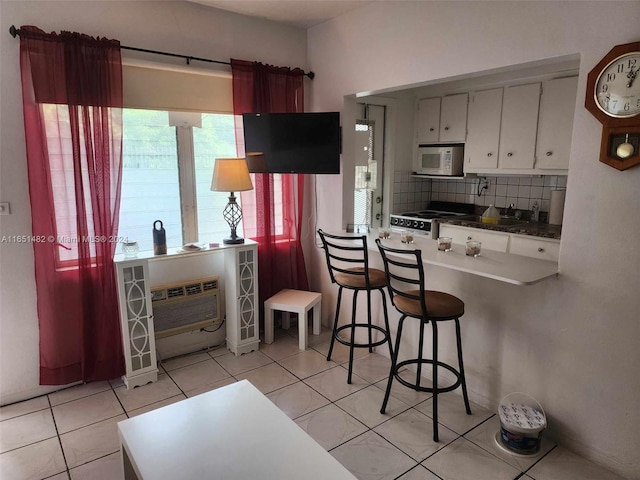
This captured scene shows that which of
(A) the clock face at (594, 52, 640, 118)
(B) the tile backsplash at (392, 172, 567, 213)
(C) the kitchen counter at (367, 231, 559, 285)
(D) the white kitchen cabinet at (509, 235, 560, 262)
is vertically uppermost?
(A) the clock face at (594, 52, 640, 118)

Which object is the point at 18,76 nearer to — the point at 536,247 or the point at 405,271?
the point at 405,271

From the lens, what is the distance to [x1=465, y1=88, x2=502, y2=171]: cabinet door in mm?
3826

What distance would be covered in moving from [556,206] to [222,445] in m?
3.39

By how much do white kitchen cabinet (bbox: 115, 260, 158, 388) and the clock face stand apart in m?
2.77

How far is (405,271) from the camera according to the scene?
293 cm

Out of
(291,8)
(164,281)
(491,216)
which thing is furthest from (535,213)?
(164,281)

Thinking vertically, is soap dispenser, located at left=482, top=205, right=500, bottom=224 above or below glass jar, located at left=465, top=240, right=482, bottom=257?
above

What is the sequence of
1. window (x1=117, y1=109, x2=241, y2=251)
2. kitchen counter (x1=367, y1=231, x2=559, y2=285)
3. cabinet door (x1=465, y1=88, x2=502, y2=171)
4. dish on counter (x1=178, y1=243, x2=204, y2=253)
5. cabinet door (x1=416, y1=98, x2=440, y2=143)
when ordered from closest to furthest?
1. kitchen counter (x1=367, y1=231, x2=559, y2=285)
2. window (x1=117, y1=109, x2=241, y2=251)
3. dish on counter (x1=178, y1=243, x2=204, y2=253)
4. cabinet door (x1=465, y1=88, x2=502, y2=171)
5. cabinet door (x1=416, y1=98, x2=440, y2=143)

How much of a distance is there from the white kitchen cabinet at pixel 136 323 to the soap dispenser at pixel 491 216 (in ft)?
9.98

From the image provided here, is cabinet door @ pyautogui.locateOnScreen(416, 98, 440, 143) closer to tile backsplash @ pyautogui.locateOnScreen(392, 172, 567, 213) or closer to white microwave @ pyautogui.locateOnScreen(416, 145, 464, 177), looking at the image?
white microwave @ pyautogui.locateOnScreen(416, 145, 464, 177)

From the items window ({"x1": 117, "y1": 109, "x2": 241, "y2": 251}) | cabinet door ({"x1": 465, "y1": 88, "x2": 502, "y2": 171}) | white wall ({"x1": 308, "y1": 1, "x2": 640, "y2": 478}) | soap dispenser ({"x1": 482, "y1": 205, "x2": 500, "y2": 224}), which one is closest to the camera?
white wall ({"x1": 308, "y1": 1, "x2": 640, "y2": 478})

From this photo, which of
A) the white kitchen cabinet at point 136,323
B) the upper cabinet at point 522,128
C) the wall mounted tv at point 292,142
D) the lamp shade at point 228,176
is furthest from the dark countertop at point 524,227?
the white kitchen cabinet at point 136,323

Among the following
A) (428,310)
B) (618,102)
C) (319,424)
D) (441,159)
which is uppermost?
(618,102)

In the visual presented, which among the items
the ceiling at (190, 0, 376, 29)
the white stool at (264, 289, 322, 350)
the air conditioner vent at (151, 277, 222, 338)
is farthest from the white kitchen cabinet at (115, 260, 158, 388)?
the ceiling at (190, 0, 376, 29)
